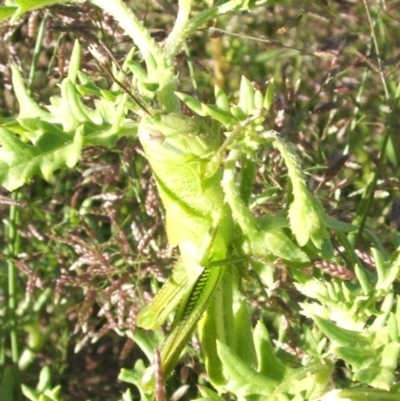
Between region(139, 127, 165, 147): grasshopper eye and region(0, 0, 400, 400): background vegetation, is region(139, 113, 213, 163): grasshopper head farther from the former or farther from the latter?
region(0, 0, 400, 400): background vegetation

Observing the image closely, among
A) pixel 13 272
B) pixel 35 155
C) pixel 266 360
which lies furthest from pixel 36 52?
pixel 266 360

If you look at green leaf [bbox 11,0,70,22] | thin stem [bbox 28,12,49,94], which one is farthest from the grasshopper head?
thin stem [bbox 28,12,49,94]

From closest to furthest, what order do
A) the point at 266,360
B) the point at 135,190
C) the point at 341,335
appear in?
the point at 341,335
the point at 266,360
the point at 135,190

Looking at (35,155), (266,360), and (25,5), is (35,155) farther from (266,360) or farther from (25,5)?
(266,360)

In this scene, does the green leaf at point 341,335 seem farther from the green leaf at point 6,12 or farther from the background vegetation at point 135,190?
the green leaf at point 6,12

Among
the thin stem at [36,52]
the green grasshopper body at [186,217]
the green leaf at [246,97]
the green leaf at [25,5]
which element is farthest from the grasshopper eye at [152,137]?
the thin stem at [36,52]

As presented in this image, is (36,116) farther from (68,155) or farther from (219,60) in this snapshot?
(219,60)
